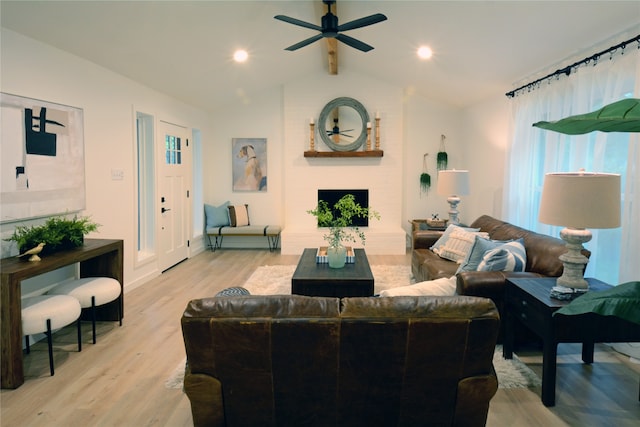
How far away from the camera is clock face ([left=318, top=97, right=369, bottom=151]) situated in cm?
704

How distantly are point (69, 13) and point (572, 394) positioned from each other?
171 inches

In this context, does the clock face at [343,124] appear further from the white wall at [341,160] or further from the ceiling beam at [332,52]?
the ceiling beam at [332,52]

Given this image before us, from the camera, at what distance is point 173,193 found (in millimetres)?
5961

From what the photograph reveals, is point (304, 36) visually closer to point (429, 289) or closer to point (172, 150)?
point (172, 150)

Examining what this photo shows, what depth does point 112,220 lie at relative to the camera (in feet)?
14.5

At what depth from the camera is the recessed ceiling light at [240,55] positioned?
5060 mm

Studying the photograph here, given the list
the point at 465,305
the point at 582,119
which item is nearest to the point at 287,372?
the point at 465,305

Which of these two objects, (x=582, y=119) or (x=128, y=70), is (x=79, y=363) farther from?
(x=582, y=119)

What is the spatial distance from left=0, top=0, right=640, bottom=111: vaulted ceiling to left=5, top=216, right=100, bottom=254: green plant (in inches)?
58.1

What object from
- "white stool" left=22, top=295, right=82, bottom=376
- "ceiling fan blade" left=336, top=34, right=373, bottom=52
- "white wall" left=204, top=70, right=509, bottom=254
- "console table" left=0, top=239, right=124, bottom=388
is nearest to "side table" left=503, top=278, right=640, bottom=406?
"ceiling fan blade" left=336, top=34, right=373, bottom=52

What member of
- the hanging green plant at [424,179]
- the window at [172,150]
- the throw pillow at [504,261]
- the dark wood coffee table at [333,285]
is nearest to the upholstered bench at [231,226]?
the window at [172,150]

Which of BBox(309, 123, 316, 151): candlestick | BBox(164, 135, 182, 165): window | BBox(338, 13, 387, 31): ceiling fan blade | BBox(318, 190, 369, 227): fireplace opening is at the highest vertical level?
BBox(338, 13, 387, 31): ceiling fan blade

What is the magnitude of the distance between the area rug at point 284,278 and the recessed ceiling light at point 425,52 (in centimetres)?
275

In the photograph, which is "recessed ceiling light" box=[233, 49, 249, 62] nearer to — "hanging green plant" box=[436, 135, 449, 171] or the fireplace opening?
the fireplace opening
